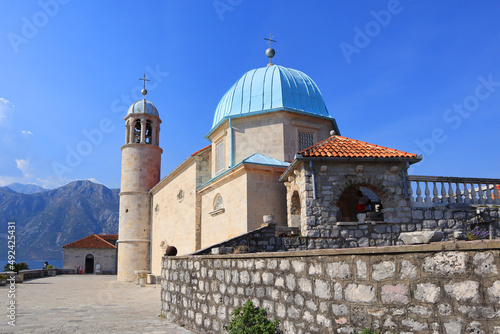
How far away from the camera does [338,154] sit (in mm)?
11016

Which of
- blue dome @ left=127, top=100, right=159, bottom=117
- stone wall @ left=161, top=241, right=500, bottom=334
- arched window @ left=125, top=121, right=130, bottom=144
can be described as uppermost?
blue dome @ left=127, top=100, right=159, bottom=117

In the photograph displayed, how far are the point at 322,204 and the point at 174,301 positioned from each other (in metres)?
4.79

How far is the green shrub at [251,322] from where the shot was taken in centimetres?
486

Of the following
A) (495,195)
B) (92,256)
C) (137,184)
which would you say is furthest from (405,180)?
(92,256)

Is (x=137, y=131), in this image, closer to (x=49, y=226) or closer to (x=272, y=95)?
(x=272, y=95)

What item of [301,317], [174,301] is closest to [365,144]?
[174,301]

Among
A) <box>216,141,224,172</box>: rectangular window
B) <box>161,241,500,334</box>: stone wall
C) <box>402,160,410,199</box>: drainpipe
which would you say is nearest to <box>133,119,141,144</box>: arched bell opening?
<box>216,141,224,172</box>: rectangular window

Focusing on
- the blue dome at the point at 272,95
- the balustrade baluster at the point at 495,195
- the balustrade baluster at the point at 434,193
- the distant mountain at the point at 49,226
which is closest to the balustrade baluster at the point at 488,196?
the balustrade baluster at the point at 495,195

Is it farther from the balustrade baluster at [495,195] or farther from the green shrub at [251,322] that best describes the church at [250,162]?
the green shrub at [251,322]

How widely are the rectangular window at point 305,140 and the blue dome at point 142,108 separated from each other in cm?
1581

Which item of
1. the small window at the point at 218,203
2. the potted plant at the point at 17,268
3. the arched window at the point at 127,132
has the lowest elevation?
the potted plant at the point at 17,268

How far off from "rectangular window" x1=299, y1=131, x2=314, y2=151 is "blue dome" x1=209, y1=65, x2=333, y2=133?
2.97ft

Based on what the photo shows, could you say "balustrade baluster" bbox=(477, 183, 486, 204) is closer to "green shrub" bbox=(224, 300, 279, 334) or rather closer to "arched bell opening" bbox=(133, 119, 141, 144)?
"green shrub" bbox=(224, 300, 279, 334)

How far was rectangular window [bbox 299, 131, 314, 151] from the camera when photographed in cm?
1650
